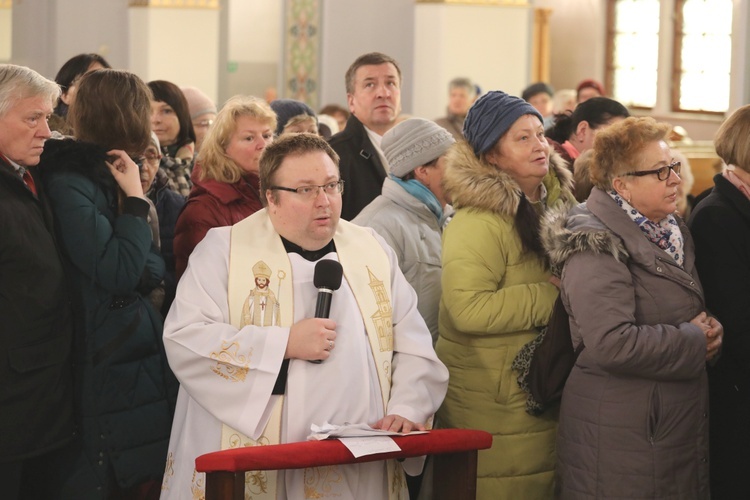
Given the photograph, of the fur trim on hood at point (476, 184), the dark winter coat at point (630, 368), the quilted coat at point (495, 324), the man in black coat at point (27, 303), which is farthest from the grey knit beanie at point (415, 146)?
the man in black coat at point (27, 303)

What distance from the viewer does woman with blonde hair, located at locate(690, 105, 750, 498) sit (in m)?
3.84

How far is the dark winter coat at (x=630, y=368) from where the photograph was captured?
139 inches

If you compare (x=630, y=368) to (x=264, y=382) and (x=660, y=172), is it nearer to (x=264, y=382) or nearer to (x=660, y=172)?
(x=660, y=172)

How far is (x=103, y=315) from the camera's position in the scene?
3.71 meters

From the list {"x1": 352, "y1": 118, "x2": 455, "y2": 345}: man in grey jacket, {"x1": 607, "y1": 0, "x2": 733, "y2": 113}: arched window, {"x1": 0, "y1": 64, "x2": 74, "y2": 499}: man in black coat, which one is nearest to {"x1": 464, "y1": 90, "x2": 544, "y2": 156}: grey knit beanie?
{"x1": 352, "y1": 118, "x2": 455, "y2": 345}: man in grey jacket

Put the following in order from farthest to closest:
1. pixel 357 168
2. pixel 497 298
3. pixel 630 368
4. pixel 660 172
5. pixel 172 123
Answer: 1. pixel 172 123
2. pixel 357 168
3. pixel 497 298
4. pixel 660 172
5. pixel 630 368

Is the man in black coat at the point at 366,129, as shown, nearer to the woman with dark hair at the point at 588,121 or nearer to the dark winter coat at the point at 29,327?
the woman with dark hair at the point at 588,121

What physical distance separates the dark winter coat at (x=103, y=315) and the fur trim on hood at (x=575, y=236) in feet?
4.09

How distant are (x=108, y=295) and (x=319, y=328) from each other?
82 cm

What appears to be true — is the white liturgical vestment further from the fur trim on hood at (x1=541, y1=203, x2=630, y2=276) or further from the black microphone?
the fur trim on hood at (x1=541, y1=203, x2=630, y2=276)

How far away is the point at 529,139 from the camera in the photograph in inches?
158

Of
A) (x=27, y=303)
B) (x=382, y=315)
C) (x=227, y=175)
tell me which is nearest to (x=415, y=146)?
(x=227, y=175)

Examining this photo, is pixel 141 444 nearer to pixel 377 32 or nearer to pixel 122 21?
pixel 377 32

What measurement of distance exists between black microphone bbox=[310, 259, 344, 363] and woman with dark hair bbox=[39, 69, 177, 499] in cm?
68
